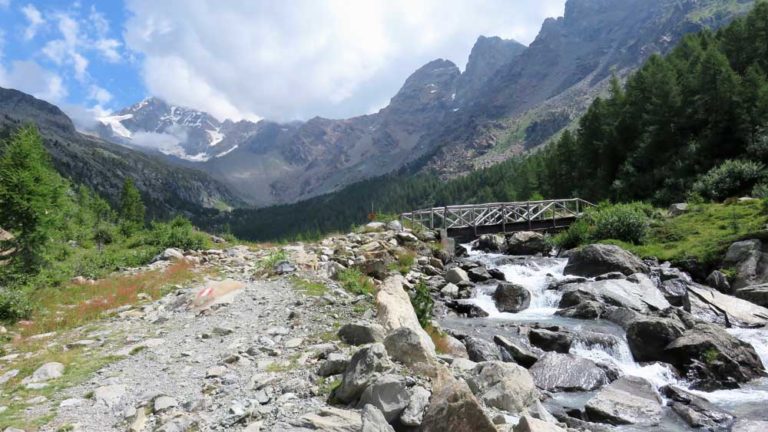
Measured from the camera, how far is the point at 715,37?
68.6 metres

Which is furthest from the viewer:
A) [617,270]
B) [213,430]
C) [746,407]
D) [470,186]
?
[470,186]

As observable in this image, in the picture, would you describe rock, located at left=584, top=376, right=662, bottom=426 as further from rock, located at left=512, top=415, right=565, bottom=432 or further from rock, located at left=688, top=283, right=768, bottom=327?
rock, located at left=688, top=283, right=768, bottom=327

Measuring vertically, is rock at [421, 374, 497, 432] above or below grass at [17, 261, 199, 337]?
below

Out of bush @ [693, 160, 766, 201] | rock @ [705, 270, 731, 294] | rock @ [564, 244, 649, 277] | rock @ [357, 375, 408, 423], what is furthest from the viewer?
bush @ [693, 160, 766, 201]

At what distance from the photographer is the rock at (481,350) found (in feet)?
46.5

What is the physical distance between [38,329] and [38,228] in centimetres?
1101

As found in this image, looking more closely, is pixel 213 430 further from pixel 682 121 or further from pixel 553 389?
pixel 682 121

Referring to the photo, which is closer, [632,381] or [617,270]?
[632,381]

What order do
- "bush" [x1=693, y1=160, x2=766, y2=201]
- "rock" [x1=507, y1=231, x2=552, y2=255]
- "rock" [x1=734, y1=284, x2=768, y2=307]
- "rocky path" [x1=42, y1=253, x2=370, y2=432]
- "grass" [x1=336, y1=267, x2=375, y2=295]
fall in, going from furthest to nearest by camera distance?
1. "rock" [x1=507, y1=231, x2=552, y2=255]
2. "bush" [x1=693, y1=160, x2=766, y2=201]
3. "rock" [x1=734, y1=284, x2=768, y2=307]
4. "grass" [x1=336, y1=267, x2=375, y2=295]
5. "rocky path" [x1=42, y1=253, x2=370, y2=432]

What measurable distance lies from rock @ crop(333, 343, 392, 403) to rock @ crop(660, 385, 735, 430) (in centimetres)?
860

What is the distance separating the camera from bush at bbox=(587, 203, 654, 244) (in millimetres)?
33750

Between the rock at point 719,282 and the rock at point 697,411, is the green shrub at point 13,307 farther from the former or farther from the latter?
the rock at point 719,282

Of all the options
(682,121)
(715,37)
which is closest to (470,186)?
(715,37)

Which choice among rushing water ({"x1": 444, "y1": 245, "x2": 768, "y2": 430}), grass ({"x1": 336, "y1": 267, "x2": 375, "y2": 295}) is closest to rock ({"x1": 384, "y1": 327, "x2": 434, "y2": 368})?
rushing water ({"x1": 444, "y1": 245, "x2": 768, "y2": 430})
